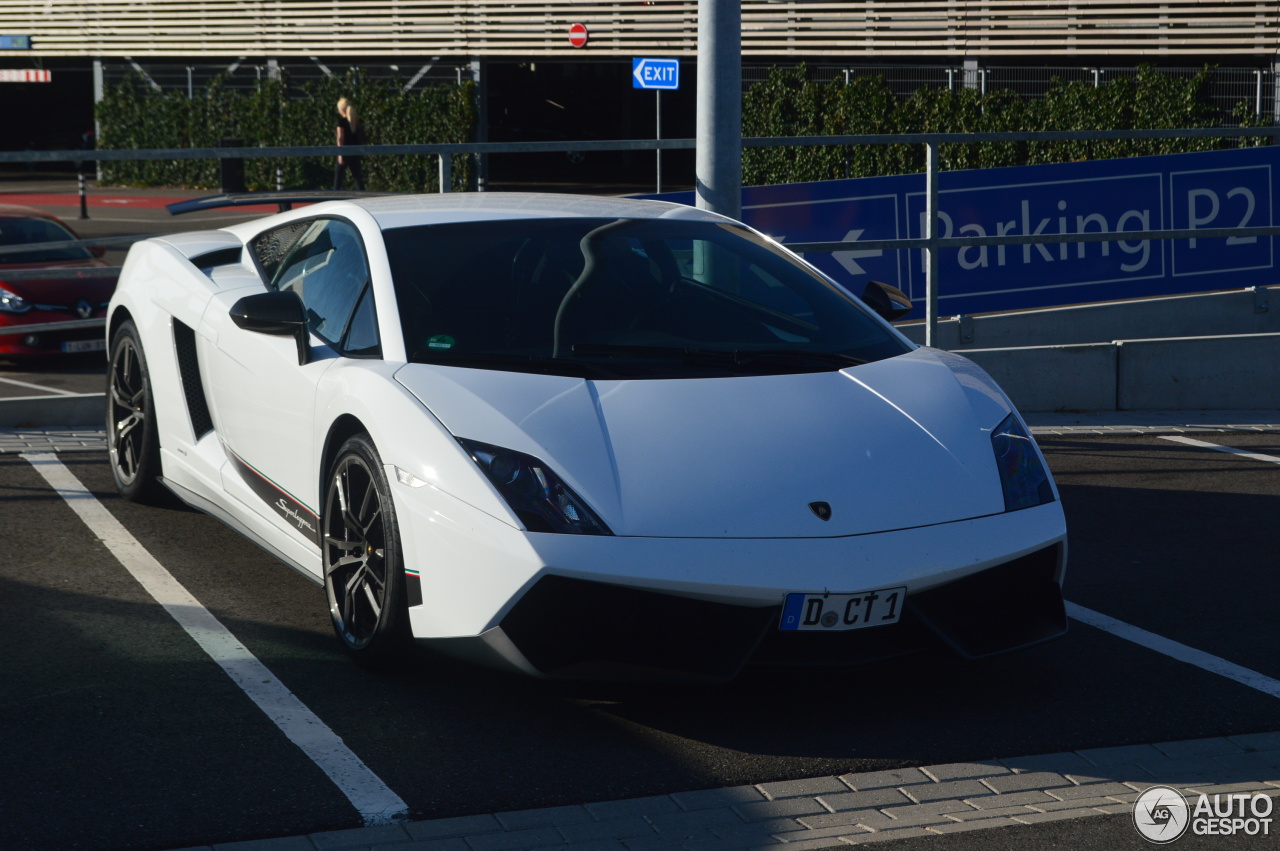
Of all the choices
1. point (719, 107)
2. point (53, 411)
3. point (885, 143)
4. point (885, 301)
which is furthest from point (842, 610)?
point (53, 411)

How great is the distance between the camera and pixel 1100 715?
4.11 metres

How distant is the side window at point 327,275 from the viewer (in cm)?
488

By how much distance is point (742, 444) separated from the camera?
403 centimetres

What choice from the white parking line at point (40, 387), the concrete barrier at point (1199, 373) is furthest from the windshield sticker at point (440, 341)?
the white parking line at point (40, 387)

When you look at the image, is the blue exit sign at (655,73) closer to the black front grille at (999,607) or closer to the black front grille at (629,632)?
the black front grille at (999,607)

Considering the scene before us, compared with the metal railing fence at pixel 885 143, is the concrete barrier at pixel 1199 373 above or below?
below

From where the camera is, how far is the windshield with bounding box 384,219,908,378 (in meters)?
4.50

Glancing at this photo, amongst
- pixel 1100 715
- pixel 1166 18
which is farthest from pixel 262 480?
pixel 1166 18

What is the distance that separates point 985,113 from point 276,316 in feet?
75.1

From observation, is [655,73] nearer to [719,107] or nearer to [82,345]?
[82,345]

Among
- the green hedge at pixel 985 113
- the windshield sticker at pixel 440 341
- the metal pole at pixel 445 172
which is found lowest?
the windshield sticker at pixel 440 341

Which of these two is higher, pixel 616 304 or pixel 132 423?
pixel 616 304

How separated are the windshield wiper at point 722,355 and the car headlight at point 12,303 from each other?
8385 millimetres

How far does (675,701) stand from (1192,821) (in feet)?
4.43
